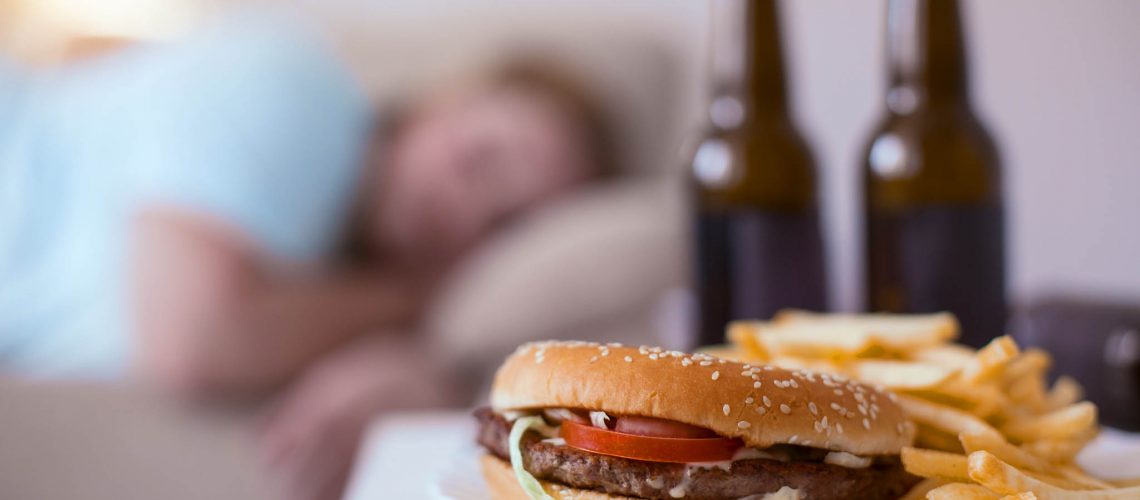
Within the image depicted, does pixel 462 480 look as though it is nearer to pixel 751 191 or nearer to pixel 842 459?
pixel 842 459

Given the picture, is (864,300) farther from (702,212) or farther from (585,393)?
(585,393)

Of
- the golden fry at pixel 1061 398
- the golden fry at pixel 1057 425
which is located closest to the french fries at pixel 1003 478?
the golden fry at pixel 1057 425

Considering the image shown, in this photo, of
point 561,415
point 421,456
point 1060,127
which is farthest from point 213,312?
point 1060,127

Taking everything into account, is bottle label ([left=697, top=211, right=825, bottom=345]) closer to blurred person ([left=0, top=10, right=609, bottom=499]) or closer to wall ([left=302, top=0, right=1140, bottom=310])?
wall ([left=302, top=0, right=1140, bottom=310])

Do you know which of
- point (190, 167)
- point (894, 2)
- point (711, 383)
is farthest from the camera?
point (190, 167)

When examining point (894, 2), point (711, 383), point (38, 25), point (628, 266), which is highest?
point (38, 25)

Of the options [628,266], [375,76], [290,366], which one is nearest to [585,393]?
[628,266]
